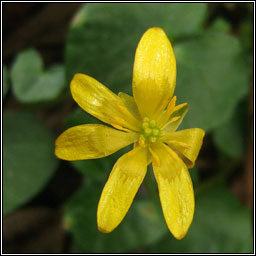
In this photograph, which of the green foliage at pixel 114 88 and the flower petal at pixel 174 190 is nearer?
the flower petal at pixel 174 190

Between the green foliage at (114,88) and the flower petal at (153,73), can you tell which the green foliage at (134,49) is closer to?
the green foliage at (114,88)

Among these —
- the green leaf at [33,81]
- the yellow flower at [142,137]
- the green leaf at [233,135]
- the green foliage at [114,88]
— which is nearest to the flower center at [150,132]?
the yellow flower at [142,137]

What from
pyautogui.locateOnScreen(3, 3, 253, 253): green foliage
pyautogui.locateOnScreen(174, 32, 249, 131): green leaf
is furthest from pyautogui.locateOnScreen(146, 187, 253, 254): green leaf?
pyautogui.locateOnScreen(174, 32, 249, 131): green leaf

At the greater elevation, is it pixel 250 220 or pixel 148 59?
pixel 148 59

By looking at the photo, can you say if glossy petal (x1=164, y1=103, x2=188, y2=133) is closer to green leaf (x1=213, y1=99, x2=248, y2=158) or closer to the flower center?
the flower center

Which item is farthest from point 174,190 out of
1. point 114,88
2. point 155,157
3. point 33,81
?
point 33,81

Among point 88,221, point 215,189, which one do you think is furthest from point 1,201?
point 215,189

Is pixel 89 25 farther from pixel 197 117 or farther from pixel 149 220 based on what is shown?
pixel 149 220

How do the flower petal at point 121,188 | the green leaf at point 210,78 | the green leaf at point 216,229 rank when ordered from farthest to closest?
the green leaf at point 216,229 → the green leaf at point 210,78 → the flower petal at point 121,188
